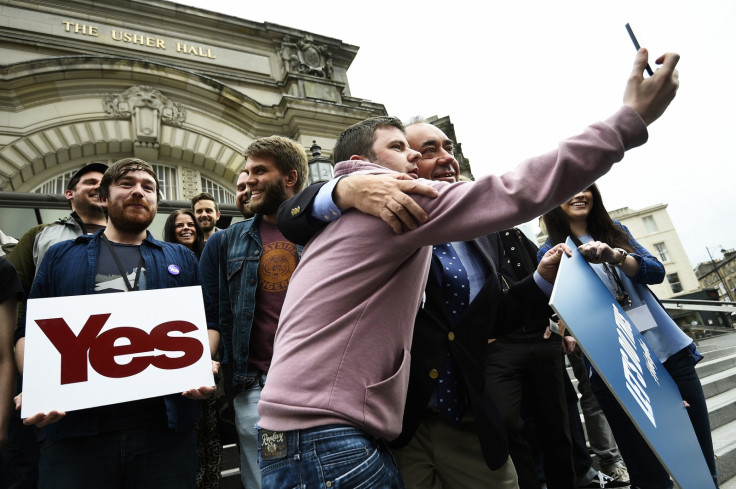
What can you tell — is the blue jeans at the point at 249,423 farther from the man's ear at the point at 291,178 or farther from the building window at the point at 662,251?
the building window at the point at 662,251

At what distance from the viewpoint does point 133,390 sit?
6.20 feet

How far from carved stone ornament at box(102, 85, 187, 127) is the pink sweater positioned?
985 centimetres

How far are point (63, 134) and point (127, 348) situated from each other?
907 cm

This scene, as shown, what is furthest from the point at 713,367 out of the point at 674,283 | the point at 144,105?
the point at 674,283

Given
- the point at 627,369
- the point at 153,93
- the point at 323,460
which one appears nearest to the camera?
the point at 323,460

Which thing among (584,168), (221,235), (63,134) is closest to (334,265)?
(584,168)

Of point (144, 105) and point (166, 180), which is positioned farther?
point (166, 180)

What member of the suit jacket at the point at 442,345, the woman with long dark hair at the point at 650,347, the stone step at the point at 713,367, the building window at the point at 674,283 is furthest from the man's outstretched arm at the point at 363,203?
the building window at the point at 674,283

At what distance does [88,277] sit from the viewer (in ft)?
7.38

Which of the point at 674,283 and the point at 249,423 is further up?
the point at 249,423

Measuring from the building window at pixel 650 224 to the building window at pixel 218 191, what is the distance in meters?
41.4

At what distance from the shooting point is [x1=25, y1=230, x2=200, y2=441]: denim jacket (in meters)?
1.87

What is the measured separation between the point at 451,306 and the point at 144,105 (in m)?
10.0

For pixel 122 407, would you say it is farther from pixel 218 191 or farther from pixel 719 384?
pixel 218 191
